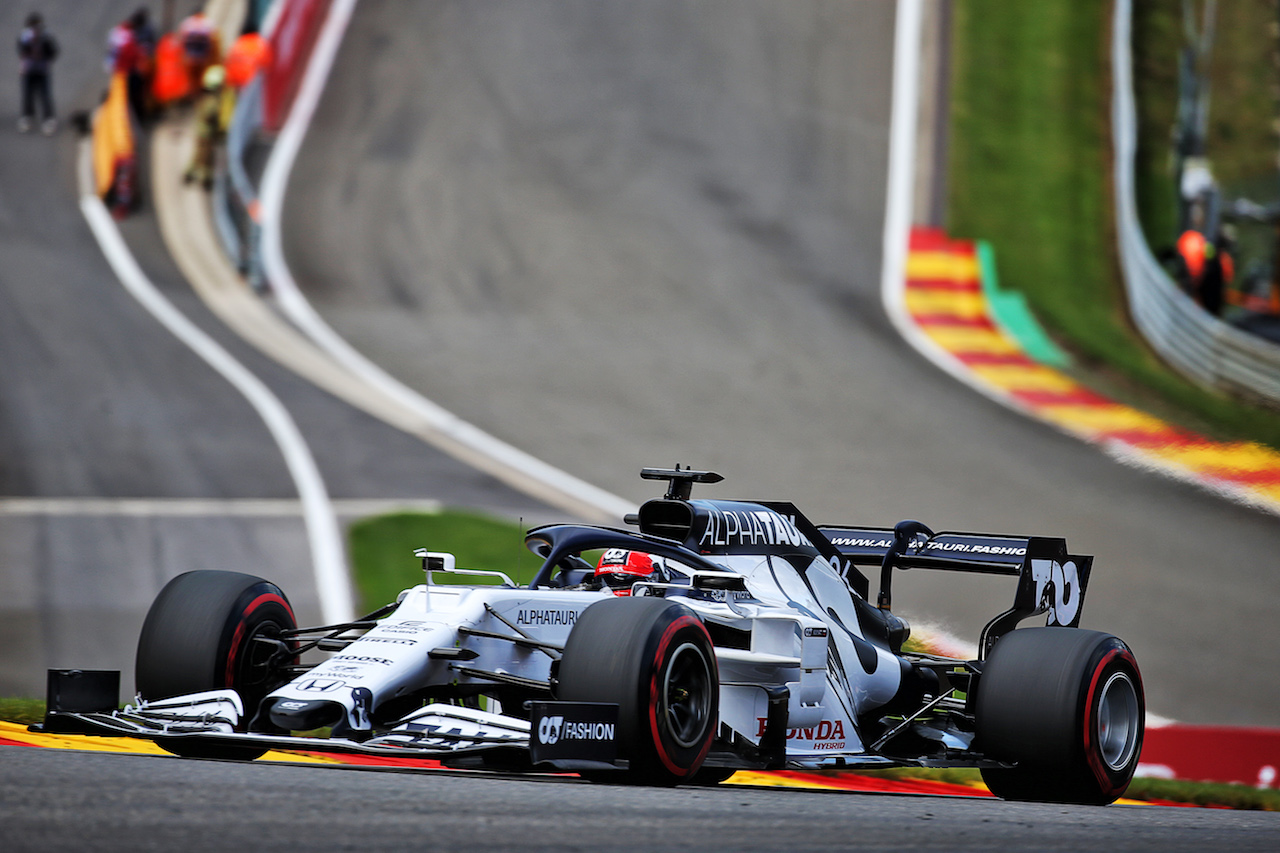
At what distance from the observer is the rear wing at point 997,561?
10.1 metres

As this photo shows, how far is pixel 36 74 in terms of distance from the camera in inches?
1177

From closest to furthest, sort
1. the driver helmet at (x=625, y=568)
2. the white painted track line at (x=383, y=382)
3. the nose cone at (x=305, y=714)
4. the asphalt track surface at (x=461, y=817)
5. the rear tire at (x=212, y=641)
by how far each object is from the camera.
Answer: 1. the asphalt track surface at (x=461, y=817)
2. the nose cone at (x=305, y=714)
3. the rear tire at (x=212, y=641)
4. the driver helmet at (x=625, y=568)
5. the white painted track line at (x=383, y=382)

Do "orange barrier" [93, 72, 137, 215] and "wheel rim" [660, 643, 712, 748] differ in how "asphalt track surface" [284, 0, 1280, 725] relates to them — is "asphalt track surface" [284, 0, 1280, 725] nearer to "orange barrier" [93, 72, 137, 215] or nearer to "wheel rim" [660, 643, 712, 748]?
"orange barrier" [93, 72, 137, 215]

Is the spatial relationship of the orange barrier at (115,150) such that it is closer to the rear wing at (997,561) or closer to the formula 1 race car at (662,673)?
the rear wing at (997,561)

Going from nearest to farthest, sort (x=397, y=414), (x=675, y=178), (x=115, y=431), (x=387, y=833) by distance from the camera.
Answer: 1. (x=387, y=833)
2. (x=115, y=431)
3. (x=397, y=414)
4. (x=675, y=178)

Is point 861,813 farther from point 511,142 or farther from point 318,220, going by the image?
point 511,142

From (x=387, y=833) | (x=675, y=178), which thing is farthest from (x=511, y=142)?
(x=387, y=833)

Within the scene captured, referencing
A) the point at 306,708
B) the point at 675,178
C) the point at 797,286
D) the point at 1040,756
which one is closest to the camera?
the point at 306,708

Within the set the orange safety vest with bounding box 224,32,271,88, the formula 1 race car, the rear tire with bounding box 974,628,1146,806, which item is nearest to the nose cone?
the formula 1 race car

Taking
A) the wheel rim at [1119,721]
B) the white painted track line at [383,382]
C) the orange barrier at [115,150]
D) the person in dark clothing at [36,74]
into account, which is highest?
the person in dark clothing at [36,74]

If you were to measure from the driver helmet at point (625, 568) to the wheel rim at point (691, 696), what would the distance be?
1.11 meters

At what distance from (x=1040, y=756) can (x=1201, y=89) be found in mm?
24506

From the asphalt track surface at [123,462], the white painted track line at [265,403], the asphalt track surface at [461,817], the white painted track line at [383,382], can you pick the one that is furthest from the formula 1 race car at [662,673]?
the white painted track line at [383,382]

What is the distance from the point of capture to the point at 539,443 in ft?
64.6
